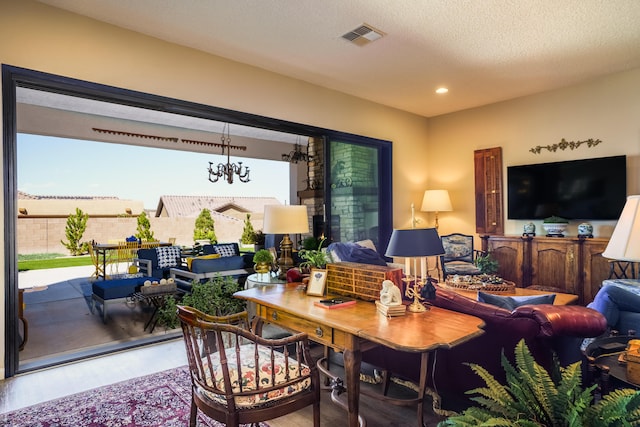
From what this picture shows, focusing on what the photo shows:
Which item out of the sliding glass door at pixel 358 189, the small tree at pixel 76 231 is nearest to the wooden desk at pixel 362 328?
the sliding glass door at pixel 358 189

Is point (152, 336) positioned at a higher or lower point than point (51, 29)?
lower

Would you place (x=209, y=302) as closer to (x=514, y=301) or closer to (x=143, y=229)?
(x=514, y=301)

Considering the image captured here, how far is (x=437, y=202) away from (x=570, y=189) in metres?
1.72

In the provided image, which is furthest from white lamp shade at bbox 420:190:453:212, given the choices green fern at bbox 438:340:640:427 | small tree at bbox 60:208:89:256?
small tree at bbox 60:208:89:256

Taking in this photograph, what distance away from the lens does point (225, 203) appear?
11016 mm

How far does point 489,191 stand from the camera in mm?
5590

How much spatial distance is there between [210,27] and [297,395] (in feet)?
9.92

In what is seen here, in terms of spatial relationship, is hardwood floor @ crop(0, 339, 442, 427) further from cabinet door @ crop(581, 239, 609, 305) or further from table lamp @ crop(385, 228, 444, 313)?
cabinet door @ crop(581, 239, 609, 305)

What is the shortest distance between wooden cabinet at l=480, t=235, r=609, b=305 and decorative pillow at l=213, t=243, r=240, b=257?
4.24 m

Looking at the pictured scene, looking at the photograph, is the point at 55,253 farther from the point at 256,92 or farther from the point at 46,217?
the point at 256,92

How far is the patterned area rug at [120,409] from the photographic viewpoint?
2.20 meters

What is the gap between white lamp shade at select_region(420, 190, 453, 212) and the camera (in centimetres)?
577

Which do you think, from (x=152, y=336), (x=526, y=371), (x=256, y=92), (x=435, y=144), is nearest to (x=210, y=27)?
(x=256, y=92)

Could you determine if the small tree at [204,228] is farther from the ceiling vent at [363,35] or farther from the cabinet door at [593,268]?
the cabinet door at [593,268]
